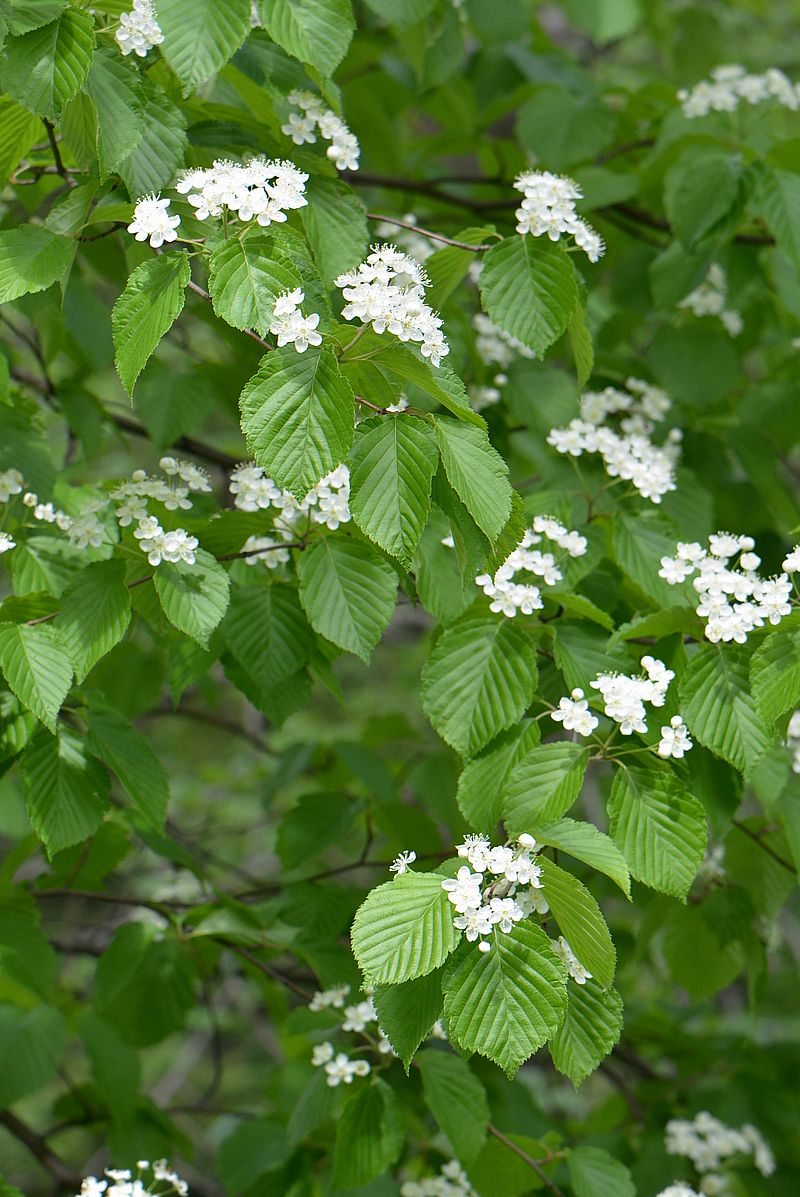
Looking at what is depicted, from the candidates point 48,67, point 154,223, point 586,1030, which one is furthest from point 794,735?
point 48,67

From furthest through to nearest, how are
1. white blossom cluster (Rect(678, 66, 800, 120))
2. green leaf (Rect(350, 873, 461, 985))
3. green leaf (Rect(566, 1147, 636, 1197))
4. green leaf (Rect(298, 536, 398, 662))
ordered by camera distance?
1. white blossom cluster (Rect(678, 66, 800, 120))
2. green leaf (Rect(566, 1147, 636, 1197))
3. green leaf (Rect(298, 536, 398, 662))
4. green leaf (Rect(350, 873, 461, 985))

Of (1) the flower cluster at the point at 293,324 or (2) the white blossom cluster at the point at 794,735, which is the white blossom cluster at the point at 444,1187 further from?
(1) the flower cluster at the point at 293,324

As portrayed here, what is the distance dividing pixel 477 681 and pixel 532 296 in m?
0.59

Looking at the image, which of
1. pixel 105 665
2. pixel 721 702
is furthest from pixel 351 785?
pixel 721 702

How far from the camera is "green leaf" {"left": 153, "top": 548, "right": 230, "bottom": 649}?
1749 mm

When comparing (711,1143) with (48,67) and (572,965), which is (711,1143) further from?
(48,67)

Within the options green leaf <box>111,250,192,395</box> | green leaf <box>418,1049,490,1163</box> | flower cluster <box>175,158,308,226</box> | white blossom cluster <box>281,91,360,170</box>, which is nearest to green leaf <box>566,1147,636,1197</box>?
green leaf <box>418,1049,490,1163</box>

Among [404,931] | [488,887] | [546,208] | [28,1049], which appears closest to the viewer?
[404,931]

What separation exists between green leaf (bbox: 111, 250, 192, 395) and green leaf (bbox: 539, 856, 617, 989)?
0.80 m

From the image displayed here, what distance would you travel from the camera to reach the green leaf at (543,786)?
5.36 ft

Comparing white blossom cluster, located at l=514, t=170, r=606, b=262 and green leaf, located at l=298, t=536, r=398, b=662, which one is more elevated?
white blossom cluster, located at l=514, t=170, r=606, b=262

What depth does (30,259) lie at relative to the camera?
5.61 feet

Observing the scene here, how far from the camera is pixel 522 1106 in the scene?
2875 millimetres

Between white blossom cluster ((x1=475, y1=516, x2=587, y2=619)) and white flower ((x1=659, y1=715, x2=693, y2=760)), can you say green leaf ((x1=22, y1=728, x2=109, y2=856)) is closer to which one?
white blossom cluster ((x1=475, y1=516, x2=587, y2=619))
